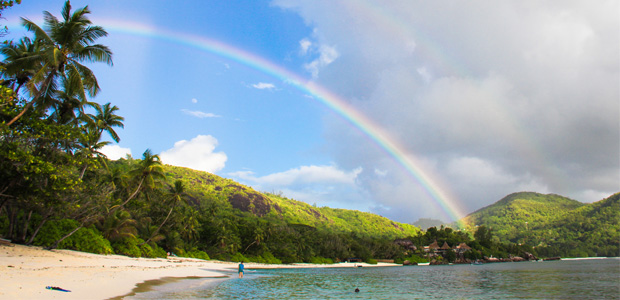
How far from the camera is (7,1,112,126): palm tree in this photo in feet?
80.7

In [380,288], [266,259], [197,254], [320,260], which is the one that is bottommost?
[320,260]

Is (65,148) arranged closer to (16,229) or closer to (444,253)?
(16,229)

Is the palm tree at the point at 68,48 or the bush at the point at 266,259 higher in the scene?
the palm tree at the point at 68,48

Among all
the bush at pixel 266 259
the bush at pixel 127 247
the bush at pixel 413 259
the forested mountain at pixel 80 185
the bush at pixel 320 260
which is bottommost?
the bush at pixel 413 259

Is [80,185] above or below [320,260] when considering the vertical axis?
above

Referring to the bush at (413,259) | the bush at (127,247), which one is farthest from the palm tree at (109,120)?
the bush at (413,259)

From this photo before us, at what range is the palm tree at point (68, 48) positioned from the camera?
80.7ft

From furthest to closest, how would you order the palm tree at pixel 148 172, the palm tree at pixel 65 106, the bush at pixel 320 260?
the bush at pixel 320 260, the palm tree at pixel 148 172, the palm tree at pixel 65 106

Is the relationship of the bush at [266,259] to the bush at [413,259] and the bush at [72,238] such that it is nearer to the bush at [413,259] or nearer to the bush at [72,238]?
the bush at [72,238]

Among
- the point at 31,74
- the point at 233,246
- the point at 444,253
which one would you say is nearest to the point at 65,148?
the point at 31,74

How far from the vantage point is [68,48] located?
84.2ft

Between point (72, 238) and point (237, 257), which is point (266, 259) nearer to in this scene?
point (237, 257)

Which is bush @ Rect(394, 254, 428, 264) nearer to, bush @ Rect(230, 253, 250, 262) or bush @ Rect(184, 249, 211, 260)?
bush @ Rect(230, 253, 250, 262)

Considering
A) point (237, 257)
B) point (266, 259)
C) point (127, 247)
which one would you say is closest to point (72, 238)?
point (127, 247)
